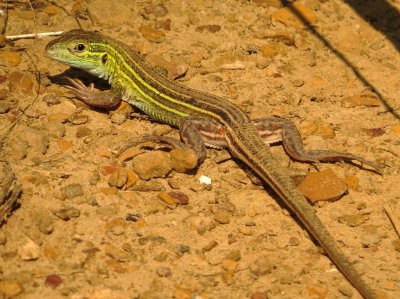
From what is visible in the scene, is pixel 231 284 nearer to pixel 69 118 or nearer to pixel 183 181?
pixel 183 181

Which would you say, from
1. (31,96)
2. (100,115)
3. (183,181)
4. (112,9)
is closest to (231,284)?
(183,181)

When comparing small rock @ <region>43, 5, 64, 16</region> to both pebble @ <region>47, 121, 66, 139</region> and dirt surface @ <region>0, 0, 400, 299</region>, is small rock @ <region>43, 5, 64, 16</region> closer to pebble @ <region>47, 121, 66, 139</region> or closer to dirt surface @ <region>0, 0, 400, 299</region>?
dirt surface @ <region>0, 0, 400, 299</region>

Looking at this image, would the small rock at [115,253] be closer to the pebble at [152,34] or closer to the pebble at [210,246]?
the pebble at [210,246]

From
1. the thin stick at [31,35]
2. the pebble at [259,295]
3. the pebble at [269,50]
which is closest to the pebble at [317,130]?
the pebble at [269,50]

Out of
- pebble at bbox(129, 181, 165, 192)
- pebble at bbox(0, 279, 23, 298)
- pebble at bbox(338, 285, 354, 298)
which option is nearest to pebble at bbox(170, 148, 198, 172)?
pebble at bbox(129, 181, 165, 192)

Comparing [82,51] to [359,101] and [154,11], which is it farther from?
[359,101]
